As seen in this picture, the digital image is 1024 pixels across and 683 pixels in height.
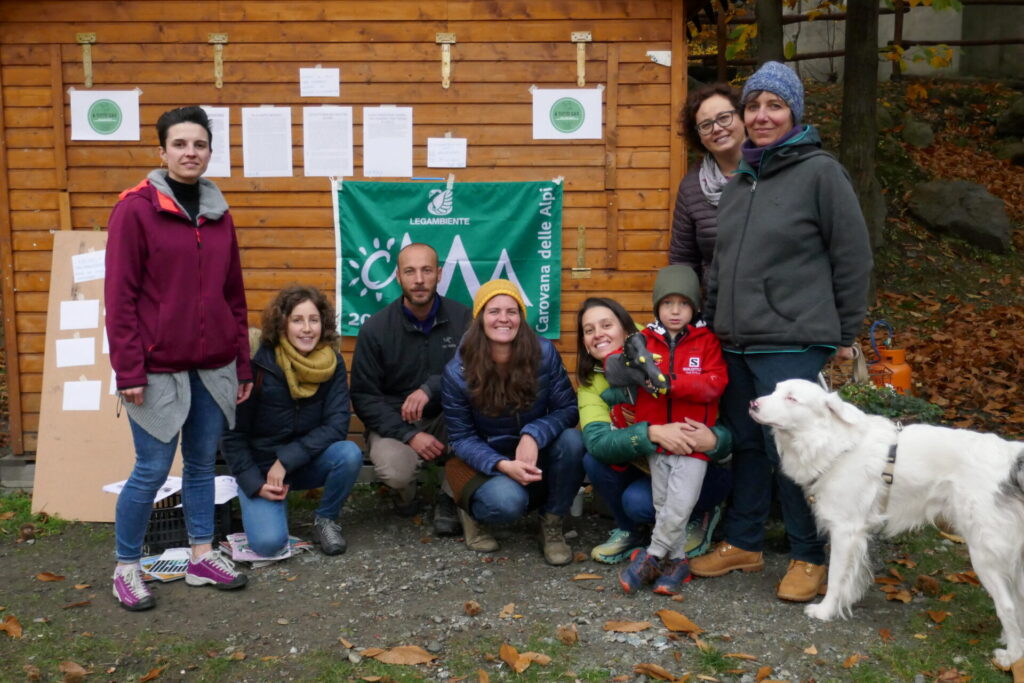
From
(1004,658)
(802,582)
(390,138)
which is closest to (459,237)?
(390,138)

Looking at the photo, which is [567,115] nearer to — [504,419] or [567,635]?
[504,419]

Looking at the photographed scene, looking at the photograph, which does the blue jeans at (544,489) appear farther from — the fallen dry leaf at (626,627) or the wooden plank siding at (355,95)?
the wooden plank siding at (355,95)

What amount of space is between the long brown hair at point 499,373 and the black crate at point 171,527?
153 cm

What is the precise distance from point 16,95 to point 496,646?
470cm

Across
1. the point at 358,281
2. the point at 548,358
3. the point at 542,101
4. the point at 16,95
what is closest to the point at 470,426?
the point at 548,358

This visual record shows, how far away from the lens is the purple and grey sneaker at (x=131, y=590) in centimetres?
405

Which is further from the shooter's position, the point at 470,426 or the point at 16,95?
the point at 16,95

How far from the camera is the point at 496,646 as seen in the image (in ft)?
12.0

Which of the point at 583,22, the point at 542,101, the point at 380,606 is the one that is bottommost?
the point at 380,606

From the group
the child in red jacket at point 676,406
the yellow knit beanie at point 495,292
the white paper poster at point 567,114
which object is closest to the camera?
the child in red jacket at point 676,406

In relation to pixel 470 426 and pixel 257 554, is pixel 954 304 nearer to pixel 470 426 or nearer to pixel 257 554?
pixel 470 426

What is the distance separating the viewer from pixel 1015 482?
3.31 metres

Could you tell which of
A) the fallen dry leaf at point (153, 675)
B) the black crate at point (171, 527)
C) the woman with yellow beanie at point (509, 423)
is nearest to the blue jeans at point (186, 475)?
the black crate at point (171, 527)

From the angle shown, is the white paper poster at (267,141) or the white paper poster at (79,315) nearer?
the white paper poster at (79,315)
